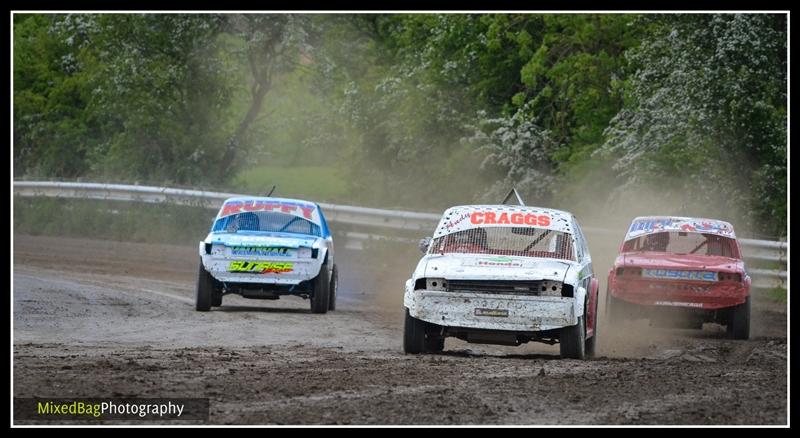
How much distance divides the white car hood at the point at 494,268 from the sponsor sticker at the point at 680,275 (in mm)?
3457

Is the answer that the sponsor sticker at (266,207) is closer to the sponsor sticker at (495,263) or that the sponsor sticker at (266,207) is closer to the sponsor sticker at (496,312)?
the sponsor sticker at (495,263)

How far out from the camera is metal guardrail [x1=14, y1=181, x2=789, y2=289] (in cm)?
2312

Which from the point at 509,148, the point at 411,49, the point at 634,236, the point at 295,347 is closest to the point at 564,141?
the point at 509,148

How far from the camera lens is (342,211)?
1115 inches

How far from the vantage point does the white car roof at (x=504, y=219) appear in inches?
571

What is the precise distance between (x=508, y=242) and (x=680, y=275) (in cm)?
336

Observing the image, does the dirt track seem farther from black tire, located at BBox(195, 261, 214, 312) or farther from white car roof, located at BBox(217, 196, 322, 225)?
white car roof, located at BBox(217, 196, 322, 225)

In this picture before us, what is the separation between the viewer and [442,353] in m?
13.6

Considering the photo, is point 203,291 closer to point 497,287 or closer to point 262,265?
point 262,265

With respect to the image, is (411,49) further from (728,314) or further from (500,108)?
(728,314)

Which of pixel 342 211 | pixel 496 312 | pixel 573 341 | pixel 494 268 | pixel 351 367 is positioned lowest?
pixel 351 367

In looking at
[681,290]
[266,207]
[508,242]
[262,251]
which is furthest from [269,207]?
[681,290]

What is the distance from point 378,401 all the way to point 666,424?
1.95 m

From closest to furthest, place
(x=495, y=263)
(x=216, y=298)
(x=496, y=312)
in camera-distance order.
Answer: (x=496, y=312), (x=495, y=263), (x=216, y=298)
